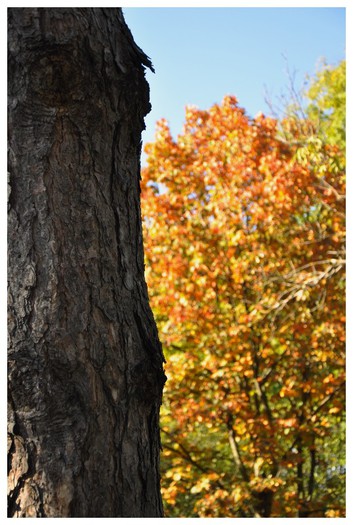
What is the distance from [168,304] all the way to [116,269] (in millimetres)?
6712

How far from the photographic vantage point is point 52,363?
1699 millimetres

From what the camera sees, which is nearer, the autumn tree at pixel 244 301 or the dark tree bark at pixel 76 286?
the dark tree bark at pixel 76 286

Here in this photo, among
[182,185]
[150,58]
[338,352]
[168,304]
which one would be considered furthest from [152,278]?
[150,58]

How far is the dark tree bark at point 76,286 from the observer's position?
1.70 m

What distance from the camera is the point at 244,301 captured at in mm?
8094

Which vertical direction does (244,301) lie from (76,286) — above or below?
above

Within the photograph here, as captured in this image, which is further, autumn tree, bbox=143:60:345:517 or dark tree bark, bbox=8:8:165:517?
autumn tree, bbox=143:60:345:517

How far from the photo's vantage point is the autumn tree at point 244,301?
8055 mm

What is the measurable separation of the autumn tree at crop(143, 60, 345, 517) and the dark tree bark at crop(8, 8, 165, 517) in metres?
5.93

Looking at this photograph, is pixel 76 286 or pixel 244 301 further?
pixel 244 301

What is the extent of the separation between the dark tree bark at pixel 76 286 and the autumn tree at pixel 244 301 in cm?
593

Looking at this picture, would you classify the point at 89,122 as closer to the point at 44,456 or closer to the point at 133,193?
the point at 133,193

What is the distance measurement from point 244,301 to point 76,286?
6444mm

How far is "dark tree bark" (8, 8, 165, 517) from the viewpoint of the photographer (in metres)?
1.70
